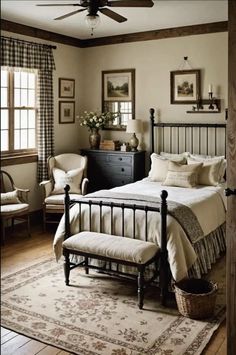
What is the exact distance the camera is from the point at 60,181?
5.80 meters

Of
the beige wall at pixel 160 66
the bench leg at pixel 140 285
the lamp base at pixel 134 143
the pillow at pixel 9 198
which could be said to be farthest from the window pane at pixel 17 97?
the bench leg at pixel 140 285

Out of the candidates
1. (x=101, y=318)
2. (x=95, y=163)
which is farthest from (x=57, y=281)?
(x=95, y=163)

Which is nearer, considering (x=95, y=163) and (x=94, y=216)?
(x=94, y=216)

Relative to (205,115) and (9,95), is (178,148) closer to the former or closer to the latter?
(205,115)

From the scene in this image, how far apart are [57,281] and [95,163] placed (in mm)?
2638

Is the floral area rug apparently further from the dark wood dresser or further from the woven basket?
the dark wood dresser

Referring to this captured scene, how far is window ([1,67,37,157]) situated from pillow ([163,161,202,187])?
212 centimetres

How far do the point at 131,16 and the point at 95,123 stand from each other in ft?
5.71

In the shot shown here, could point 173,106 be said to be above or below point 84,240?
above

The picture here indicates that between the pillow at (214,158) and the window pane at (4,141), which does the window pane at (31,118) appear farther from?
the pillow at (214,158)

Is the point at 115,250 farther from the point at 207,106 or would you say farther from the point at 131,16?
the point at 131,16


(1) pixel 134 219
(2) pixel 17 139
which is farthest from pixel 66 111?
(1) pixel 134 219

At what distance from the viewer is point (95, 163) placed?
6.28 meters

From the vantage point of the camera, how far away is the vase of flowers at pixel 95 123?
634 cm
